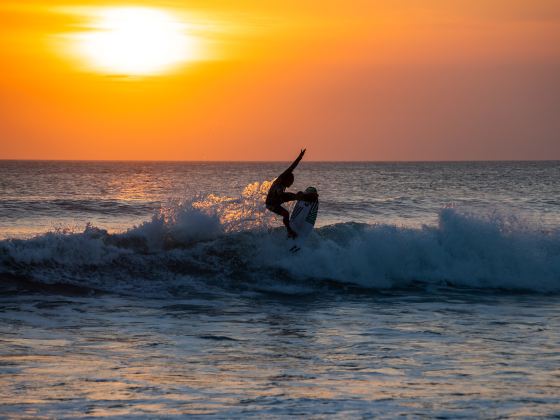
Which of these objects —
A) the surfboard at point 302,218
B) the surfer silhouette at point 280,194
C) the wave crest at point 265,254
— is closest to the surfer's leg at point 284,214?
the surfer silhouette at point 280,194

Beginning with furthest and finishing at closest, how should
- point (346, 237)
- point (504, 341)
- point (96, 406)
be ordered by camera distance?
point (346, 237) → point (504, 341) → point (96, 406)

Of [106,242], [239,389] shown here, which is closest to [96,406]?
[239,389]

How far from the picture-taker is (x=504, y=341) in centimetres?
1093

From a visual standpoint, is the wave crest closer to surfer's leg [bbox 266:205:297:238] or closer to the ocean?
the ocean

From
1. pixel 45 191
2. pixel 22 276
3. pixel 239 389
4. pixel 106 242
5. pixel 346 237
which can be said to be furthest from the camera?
pixel 45 191

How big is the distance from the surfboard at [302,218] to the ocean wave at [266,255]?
13.8 inches

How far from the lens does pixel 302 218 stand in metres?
17.3

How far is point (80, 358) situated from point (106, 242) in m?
8.32

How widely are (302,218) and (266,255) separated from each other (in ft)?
3.97

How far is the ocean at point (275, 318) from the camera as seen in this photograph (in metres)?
8.19

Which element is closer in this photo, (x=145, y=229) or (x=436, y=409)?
(x=436, y=409)

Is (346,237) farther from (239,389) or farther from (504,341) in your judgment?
(239,389)

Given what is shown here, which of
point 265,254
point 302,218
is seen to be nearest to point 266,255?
point 265,254

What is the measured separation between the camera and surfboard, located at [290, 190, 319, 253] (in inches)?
677
